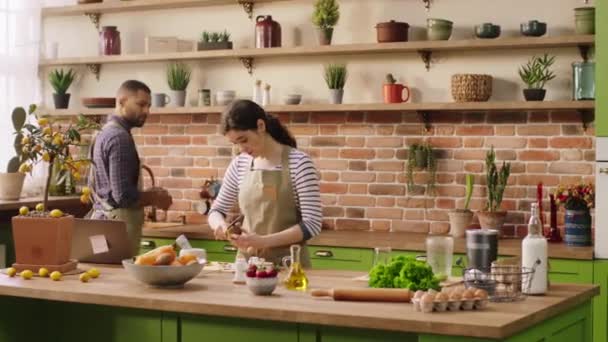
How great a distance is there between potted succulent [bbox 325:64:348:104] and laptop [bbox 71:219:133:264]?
7.65 feet

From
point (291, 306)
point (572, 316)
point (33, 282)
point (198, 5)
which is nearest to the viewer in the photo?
point (291, 306)

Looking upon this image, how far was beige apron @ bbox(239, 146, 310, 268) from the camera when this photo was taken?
525cm

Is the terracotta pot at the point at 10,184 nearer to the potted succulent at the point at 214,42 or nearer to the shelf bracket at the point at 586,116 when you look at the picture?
the potted succulent at the point at 214,42

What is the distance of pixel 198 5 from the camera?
24.6 ft

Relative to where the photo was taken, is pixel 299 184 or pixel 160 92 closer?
pixel 299 184

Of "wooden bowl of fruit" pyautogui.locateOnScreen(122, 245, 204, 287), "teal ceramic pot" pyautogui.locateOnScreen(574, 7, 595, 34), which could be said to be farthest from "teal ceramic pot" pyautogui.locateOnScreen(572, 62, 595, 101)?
"wooden bowl of fruit" pyautogui.locateOnScreen(122, 245, 204, 287)

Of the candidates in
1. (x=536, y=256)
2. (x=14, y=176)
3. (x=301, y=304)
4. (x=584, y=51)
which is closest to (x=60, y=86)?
(x=14, y=176)

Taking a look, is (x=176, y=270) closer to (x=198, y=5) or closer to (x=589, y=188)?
(x=589, y=188)

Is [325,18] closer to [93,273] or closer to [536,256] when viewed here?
[93,273]

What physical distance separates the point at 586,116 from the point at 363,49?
145 cm

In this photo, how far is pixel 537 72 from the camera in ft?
20.8

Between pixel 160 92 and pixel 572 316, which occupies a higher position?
pixel 160 92

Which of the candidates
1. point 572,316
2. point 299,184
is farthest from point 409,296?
point 299,184

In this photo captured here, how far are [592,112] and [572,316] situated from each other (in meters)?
2.55
